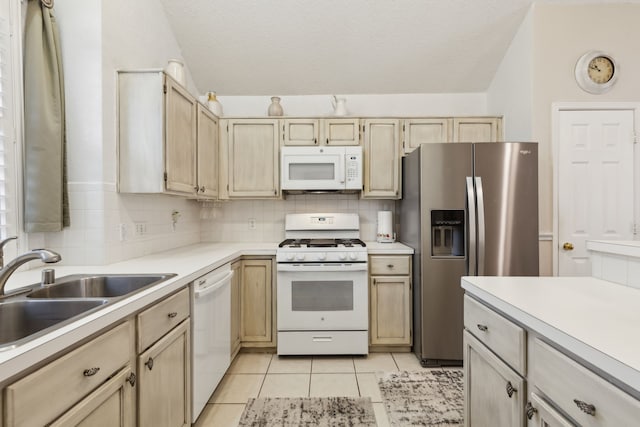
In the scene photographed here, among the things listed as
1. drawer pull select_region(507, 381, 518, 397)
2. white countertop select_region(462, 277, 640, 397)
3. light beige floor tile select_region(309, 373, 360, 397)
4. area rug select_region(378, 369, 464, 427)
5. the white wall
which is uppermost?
the white wall

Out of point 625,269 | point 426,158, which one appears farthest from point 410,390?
point 426,158

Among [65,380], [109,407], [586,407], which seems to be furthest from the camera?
[109,407]

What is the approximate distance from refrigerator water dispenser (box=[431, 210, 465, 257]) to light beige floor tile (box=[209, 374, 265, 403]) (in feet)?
5.49

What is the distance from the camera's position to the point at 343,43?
3.07m

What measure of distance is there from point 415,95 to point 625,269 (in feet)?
8.85

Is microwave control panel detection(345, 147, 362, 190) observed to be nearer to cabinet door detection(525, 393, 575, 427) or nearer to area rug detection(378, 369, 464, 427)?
area rug detection(378, 369, 464, 427)

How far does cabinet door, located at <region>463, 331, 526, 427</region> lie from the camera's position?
3.58 feet

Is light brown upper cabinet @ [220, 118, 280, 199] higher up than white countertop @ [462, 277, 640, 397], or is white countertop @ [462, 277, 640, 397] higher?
light brown upper cabinet @ [220, 118, 280, 199]

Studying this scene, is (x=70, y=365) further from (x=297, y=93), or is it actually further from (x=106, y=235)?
(x=297, y=93)

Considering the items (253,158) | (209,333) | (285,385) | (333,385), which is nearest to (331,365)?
(333,385)

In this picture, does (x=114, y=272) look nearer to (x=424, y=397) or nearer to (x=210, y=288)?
(x=210, y=288)

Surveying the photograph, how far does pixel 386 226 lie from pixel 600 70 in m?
2.23

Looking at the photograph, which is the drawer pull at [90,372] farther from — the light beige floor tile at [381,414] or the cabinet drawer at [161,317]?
the light beige floor tile at [381,414]

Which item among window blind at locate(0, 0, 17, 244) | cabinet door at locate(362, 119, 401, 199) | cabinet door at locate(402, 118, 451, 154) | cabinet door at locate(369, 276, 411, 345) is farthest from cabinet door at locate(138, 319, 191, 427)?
cabinet door at locate(402, 118, 451, 154)
